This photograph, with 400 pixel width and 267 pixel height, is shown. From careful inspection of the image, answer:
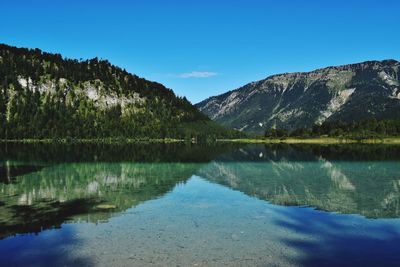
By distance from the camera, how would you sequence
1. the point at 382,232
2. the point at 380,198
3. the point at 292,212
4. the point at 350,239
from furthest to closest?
1. the point at 380,198
2. the point at 292,212
3. the point at 382,232
4. the point at 350,239

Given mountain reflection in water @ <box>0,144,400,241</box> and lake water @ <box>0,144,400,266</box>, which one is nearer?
lake water @ <box>0,144,400,266</box>

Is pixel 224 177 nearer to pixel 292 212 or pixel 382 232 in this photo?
pixel 292 212

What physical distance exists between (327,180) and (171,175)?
92.5ft

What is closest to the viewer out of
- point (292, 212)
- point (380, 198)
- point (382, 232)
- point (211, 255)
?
point (211, 255)

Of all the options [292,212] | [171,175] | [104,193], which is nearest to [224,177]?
[171,175]

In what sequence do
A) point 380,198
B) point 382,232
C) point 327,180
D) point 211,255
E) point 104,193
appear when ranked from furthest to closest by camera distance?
point 327,180, point 104,193, point 380,198, point 382,232, point 211,255

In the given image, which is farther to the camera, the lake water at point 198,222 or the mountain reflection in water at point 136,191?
the mountain reflection in water at point 136,191

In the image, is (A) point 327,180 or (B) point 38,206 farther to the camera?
(A) point 327,180

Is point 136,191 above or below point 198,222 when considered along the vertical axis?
above

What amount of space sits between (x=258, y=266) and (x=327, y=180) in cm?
4651

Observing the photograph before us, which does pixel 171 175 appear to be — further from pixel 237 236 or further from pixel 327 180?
pixel 237 236

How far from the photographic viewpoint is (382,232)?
32.4 metres

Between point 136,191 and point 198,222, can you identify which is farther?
point 136,191

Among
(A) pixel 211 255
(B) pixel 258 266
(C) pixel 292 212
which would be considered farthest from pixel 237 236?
(C) pixel 292 212
